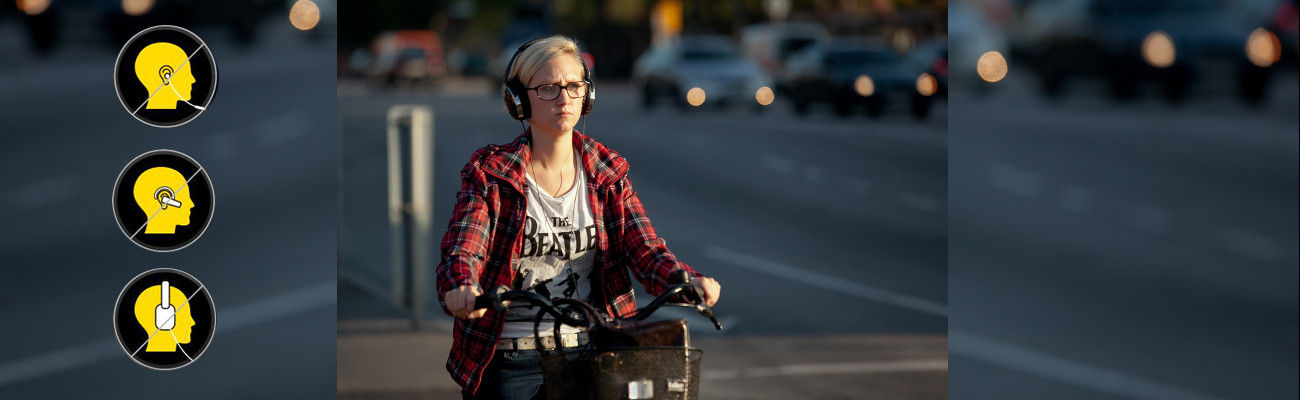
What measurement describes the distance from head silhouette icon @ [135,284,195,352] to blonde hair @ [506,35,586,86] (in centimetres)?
154

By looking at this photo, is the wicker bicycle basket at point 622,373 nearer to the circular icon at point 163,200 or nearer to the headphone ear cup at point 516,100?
the headphone ear cup at point 516,100

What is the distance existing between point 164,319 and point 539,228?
157 centimetres

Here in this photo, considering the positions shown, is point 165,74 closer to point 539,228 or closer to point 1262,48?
point 539,228

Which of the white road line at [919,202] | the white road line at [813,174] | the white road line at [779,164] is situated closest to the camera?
the white road line at [919,202]

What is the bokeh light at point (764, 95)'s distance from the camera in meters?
33.2

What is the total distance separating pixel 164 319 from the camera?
4.66 meters

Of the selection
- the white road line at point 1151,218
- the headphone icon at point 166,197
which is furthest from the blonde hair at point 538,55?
the white road line at point 1151,218

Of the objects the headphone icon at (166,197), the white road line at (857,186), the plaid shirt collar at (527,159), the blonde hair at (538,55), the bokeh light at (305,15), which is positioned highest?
the bokeh light at (305,15)

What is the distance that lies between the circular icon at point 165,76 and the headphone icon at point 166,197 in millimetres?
205

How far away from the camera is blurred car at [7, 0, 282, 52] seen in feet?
15.2

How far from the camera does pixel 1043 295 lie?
1119 centimetres

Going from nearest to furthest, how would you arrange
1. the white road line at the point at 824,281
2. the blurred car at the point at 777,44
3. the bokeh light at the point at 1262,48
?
the white road line at the point at 824,281, the bokeh light at the point at 1262,48, the blurred car at the point at 777,44

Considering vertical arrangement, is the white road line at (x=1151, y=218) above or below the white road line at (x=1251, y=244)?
above

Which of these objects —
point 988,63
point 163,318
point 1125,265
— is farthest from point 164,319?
point 988,63
